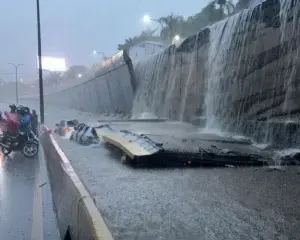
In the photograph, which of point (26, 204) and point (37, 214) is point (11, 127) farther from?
point (37, 214)

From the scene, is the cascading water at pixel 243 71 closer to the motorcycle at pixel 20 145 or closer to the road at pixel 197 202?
the road at pixel 197 202

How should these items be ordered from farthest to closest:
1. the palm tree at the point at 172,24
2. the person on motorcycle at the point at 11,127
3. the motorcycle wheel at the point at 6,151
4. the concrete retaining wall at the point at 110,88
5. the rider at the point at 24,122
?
the palm tree at the point at 172,24
the concrete retaining wall at the point at 110,88
the rider at the point at 24,122
the person on motorcycle at the point at 11,127
the motorcycle wheel at the point at 6,151

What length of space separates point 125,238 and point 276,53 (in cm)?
792

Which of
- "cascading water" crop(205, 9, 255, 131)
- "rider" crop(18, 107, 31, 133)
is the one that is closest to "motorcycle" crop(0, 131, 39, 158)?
"rider" crop(18, 107, 31, 133)

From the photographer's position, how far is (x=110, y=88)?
32.8 m

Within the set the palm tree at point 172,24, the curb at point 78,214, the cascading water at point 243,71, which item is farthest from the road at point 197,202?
the palm tree at point 172,24

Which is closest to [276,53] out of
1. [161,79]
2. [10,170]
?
[10,170]

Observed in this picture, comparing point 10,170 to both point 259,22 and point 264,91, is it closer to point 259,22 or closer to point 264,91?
point 264,91

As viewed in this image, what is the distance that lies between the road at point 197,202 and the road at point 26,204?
2.40ft

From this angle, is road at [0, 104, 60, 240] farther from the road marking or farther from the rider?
the rider

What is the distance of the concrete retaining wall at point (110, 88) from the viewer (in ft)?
A: 91.3

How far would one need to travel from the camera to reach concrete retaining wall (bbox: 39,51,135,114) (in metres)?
27.8

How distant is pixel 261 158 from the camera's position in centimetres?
777

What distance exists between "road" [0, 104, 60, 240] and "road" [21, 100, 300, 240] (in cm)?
73
